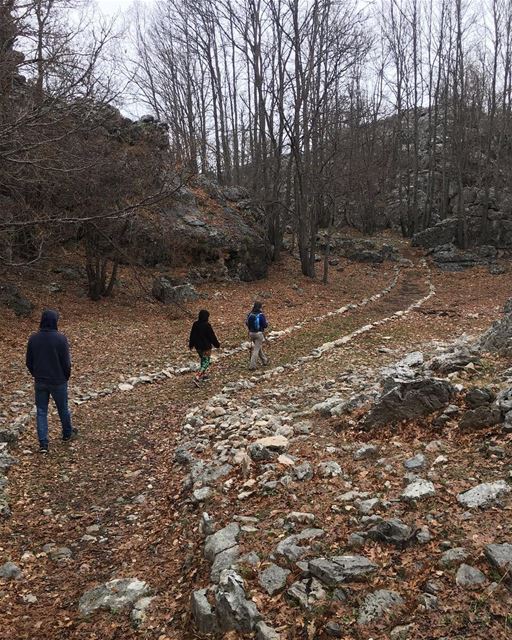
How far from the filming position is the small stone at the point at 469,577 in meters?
3.38

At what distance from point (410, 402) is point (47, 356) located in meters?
5.41

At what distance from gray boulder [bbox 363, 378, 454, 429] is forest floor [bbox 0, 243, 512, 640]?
0.26 m

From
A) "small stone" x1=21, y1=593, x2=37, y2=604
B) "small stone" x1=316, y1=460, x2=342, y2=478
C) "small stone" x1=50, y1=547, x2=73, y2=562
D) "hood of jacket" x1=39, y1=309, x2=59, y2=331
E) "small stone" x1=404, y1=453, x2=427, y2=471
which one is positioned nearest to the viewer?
"small stone" x1=21, y1=593, x2=37, y2=604

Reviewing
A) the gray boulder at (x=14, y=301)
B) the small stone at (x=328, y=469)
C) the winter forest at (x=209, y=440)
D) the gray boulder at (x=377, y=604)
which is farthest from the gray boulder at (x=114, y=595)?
the gray boulder at (x=14, y=301)

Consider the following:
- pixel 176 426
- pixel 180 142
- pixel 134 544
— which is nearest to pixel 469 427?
pixel 134 544

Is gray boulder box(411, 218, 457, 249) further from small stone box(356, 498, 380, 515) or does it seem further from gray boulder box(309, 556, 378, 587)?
gray boulder box(309, 556, 378, 587)

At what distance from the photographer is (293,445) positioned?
6414mm

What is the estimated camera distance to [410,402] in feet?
21.4

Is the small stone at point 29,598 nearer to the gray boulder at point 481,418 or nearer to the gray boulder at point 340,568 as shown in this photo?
the gray boulder at point 340,568

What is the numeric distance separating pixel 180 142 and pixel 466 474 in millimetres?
24403

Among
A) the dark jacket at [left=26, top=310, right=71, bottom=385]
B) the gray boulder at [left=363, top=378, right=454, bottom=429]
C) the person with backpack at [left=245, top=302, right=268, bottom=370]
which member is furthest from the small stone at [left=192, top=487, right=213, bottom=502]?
the person with backpack at [left=245, top=302, right=268, bottom=370]

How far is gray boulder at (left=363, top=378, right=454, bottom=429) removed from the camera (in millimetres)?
6434

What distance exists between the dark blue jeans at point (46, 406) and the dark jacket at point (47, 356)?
0.10 m

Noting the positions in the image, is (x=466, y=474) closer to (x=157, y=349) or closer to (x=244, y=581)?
(x=244, y=581)
